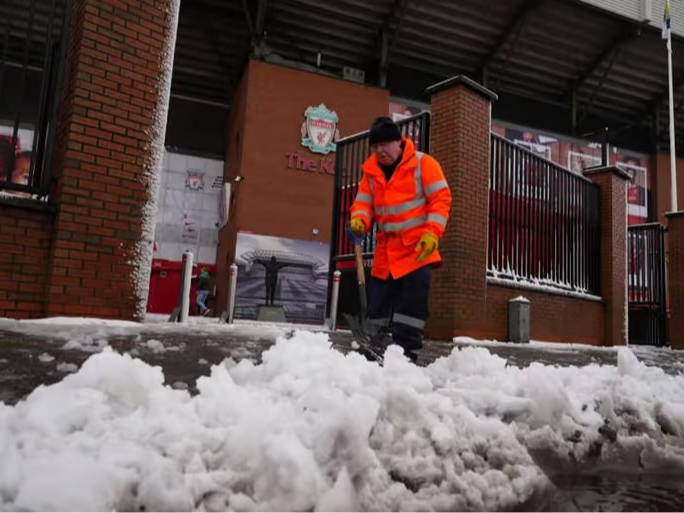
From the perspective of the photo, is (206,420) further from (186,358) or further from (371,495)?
(186,358)

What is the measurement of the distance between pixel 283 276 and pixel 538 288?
7751 mm

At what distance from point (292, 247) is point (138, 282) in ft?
→ 33.7

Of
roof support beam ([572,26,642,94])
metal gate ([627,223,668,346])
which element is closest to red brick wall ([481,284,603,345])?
metal gate ([627,223,668,346])

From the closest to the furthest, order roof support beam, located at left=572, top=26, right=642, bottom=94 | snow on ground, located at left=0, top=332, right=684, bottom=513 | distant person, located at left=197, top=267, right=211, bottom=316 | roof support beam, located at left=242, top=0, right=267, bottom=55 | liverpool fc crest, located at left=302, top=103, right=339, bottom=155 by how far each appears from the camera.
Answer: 1. snow on ground, located at left=0, top=332, right=684, bottom=513
2. distant person, located at left=197, top=267, right=211, bottom=316
3. roof support beam, located at left=242, top=0, right=267, bottom=55
4. liverpool fc crest, located at left=302, top=103, right=339, bottom=155
5. roof support beam, located at left=572, top=26, right=642, bottom=94

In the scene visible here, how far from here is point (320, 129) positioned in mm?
15578

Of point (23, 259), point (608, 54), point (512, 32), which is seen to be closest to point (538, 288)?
point (23, 259)

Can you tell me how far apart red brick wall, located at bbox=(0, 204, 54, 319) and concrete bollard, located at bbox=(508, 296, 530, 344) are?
644 cm

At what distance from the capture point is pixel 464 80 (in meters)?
7.68

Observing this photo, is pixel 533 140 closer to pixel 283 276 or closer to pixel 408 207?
pixel 283 276

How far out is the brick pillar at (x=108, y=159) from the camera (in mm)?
4332

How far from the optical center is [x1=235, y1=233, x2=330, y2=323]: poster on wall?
1431 cm

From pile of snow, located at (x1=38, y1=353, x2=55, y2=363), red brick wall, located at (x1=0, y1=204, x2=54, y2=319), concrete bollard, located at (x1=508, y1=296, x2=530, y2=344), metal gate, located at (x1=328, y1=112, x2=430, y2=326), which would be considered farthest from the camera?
metal gate, located at (x1=328, y1=112, x2=430, y2=326)

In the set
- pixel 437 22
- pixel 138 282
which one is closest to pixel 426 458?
pixel 138 282

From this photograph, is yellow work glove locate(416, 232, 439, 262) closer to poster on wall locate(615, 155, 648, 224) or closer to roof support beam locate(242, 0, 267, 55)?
roof support beam locate(242, 0, 267, 55)
